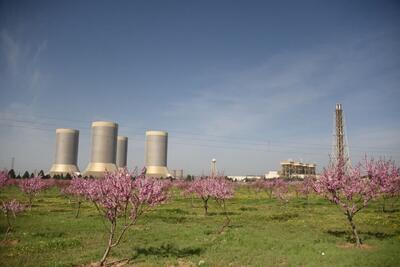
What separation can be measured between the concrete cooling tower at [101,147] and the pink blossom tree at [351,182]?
13030 centimetres

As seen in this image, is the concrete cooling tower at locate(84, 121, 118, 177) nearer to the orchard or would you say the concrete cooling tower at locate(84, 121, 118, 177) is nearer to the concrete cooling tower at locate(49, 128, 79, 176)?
the concrete cooling tower at locate(49, 128, 79, 176)

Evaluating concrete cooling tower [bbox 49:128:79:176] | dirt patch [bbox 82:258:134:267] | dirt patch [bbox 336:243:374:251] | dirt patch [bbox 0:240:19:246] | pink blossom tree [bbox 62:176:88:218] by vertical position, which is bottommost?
dirt patch [bbox 0:240:19:246]

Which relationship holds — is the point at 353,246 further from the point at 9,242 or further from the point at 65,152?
the point at 65,152

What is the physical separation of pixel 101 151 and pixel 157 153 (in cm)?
2957

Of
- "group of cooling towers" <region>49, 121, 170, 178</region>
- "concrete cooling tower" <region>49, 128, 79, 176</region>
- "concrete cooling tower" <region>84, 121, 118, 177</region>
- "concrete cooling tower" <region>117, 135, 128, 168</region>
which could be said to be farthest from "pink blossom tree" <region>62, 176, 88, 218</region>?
"concrete cooling tower" <region>117, 135, 128, 168</region>

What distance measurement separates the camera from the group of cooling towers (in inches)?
5758

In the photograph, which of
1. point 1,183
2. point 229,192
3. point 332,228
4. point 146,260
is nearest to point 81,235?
point 146,260

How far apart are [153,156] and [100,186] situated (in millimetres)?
151250

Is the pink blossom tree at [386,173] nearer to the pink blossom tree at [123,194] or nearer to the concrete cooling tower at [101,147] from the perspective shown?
the pink blossom tree at [123,194]

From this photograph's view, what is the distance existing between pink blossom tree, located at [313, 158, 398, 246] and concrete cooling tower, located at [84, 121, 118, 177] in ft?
427

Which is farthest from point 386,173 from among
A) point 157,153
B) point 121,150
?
point 121,150

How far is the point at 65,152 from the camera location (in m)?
155

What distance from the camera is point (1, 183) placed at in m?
35.8

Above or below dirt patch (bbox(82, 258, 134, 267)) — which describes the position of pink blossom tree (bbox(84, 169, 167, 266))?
above
